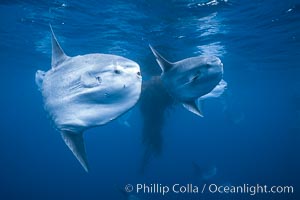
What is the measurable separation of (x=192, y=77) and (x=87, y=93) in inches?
51.6

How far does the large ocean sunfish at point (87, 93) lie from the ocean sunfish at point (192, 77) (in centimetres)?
96

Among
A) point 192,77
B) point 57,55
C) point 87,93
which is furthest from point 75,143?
point 192,77

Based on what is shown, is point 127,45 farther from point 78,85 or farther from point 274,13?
point 78,85

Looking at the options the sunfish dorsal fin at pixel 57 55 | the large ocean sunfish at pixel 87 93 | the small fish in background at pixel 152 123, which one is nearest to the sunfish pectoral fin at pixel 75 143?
the large ocean sunfish at pixel 87 93

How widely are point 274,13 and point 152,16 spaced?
620 cm

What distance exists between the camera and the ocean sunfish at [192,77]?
2.91 m

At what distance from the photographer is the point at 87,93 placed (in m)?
2.31

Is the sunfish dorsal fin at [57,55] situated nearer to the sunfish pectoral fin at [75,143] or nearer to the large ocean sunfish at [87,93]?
the large ocean sunfish at [87,93]

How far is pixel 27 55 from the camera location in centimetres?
2584

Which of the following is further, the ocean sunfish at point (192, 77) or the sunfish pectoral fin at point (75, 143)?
the ocean sunfish at point (192, 77)

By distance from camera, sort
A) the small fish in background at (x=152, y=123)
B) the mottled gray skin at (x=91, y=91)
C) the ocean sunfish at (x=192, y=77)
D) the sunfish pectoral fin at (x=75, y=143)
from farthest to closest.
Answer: the small fish in background at (x=152, y=123), the ocean sunfish at (x=192, y=77), the sunfish pectoral fin at (x=75, y=143), the mottled gray skin at (x=91, y=91)

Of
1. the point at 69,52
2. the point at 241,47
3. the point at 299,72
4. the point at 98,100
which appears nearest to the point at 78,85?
the point at 98,100

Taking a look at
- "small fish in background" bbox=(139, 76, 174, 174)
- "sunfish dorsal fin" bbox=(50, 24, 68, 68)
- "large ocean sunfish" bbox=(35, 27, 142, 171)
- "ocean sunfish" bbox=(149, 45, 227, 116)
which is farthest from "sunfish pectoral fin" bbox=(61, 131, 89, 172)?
"small fish in background" bbox=(139, 76, 174, 174)

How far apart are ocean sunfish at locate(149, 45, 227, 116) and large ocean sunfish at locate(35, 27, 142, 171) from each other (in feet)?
3.13
